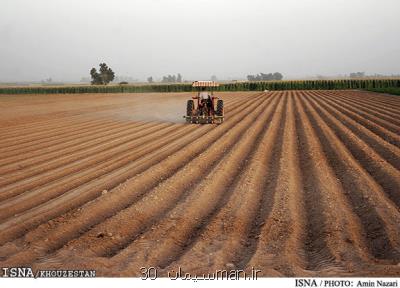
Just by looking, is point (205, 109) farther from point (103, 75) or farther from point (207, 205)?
point (103, 75)

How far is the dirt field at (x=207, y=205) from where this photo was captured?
4098 millimetres

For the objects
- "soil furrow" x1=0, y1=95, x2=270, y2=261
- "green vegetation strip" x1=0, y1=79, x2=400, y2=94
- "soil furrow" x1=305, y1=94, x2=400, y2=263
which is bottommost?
"green vegetation strip" x1=0, y1=79, x2=400, y2=94

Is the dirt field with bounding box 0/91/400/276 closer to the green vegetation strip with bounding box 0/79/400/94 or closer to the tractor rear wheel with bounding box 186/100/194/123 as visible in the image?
the tractor rear wheel with bounding box 186/100/194/123

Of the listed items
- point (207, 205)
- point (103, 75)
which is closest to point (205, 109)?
point (207, 205)

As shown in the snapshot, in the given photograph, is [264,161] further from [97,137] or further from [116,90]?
[116,90]

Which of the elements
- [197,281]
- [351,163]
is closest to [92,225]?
[197,281]

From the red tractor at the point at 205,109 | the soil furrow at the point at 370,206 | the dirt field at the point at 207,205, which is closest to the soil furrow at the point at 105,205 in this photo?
the dirt field at the point at 207,205

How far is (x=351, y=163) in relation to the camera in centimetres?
788

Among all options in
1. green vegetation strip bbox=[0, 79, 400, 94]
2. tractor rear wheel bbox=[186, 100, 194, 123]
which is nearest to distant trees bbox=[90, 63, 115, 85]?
green vegetation strip bbox=[0, 79, 400, 94]

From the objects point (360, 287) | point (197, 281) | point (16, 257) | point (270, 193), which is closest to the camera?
point (360, 287)

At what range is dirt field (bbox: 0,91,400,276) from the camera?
13.4ft

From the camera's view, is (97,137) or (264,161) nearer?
(264,161)

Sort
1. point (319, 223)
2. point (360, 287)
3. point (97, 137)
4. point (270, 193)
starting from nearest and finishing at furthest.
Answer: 1. point (360, 287)
2. point (319, 223)
3. point (270, 193)
4. point (97, 137)

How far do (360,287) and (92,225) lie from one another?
3188 millimetres
